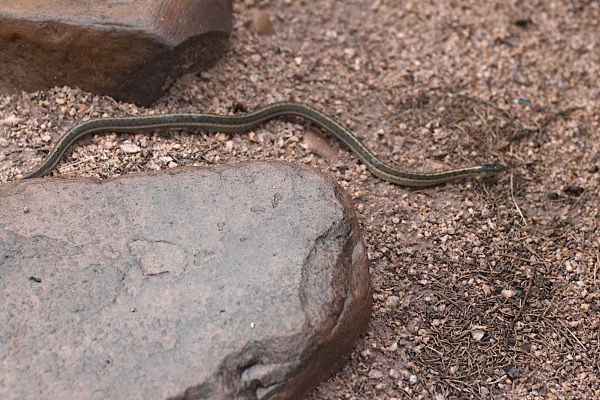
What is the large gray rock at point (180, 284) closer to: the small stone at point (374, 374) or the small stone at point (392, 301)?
the small stone at point (374, 374)

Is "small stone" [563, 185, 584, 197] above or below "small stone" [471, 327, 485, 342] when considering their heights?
above

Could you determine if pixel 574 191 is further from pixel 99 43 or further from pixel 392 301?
pixel 99 43

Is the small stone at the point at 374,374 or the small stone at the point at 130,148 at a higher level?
the small stone at the point at 130,148

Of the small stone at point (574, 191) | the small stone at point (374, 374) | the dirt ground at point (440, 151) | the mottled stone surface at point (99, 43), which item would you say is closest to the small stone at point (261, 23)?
the dirt ground at point (440, 151)

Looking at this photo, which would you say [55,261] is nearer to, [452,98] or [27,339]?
[27,339]

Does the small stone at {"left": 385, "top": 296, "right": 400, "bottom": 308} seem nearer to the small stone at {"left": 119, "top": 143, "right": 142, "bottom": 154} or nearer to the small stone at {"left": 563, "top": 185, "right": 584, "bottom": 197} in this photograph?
the small stone at {"left": 563, "top": 185, "right": 584, "bottom": 197}

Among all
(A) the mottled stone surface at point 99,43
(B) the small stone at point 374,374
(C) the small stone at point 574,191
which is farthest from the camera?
(C) the small stone at point 574,191

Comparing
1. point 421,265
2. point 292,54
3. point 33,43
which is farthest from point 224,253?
point 292,54

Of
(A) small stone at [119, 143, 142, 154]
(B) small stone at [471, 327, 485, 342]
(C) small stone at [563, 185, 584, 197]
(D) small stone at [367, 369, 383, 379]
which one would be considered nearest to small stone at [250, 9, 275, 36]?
(A) small stone at [119, 143, 142, 154]
